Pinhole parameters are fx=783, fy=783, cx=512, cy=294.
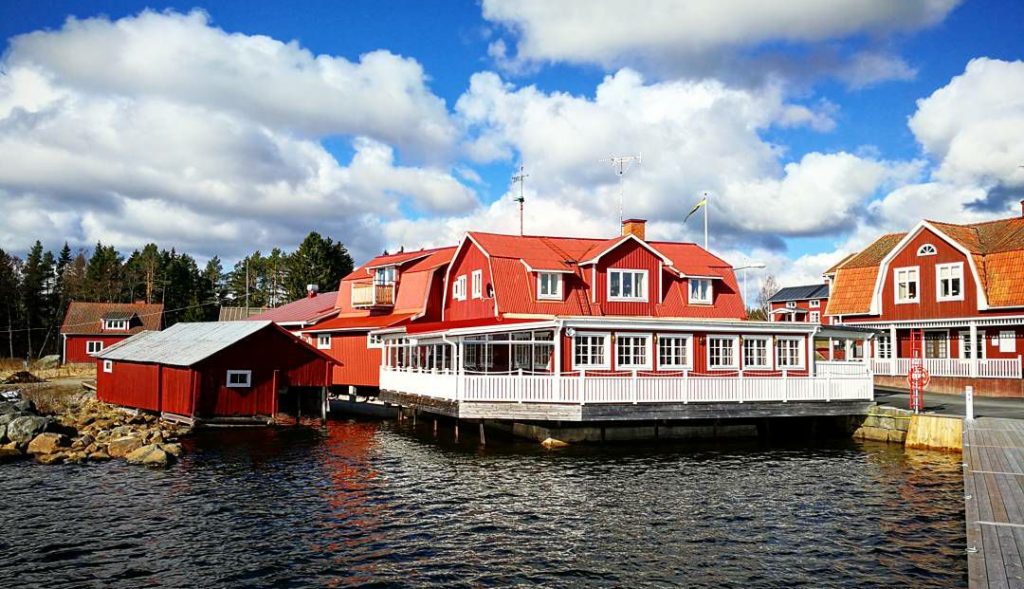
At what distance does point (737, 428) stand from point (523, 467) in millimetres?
9823

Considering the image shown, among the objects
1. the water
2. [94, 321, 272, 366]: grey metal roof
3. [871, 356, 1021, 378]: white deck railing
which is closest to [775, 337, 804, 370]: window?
the water

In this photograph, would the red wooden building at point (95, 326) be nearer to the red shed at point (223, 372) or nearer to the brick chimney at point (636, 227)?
the red shed at point (223, 372)

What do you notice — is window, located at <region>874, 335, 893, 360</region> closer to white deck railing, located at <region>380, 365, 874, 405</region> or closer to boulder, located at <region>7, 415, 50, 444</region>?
white deck railing, located at <region>380, 365, 874, 405</region>

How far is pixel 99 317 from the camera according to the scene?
2800 inches

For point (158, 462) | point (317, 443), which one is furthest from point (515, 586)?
point (317, 443)

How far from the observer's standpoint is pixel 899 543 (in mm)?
15688

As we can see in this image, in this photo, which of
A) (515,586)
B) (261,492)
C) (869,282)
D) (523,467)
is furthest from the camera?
(869,282)

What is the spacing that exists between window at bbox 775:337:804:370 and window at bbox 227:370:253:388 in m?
21.9

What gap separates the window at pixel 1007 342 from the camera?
37031 millimetres

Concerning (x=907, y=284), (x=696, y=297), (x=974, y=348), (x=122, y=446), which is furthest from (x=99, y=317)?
(x=974, y=348)

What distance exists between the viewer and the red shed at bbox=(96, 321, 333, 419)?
32.2 metres

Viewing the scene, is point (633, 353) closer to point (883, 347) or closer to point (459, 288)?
point (459, 288)

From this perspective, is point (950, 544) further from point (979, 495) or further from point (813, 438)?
point (813, 438)

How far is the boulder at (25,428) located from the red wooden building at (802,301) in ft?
191
